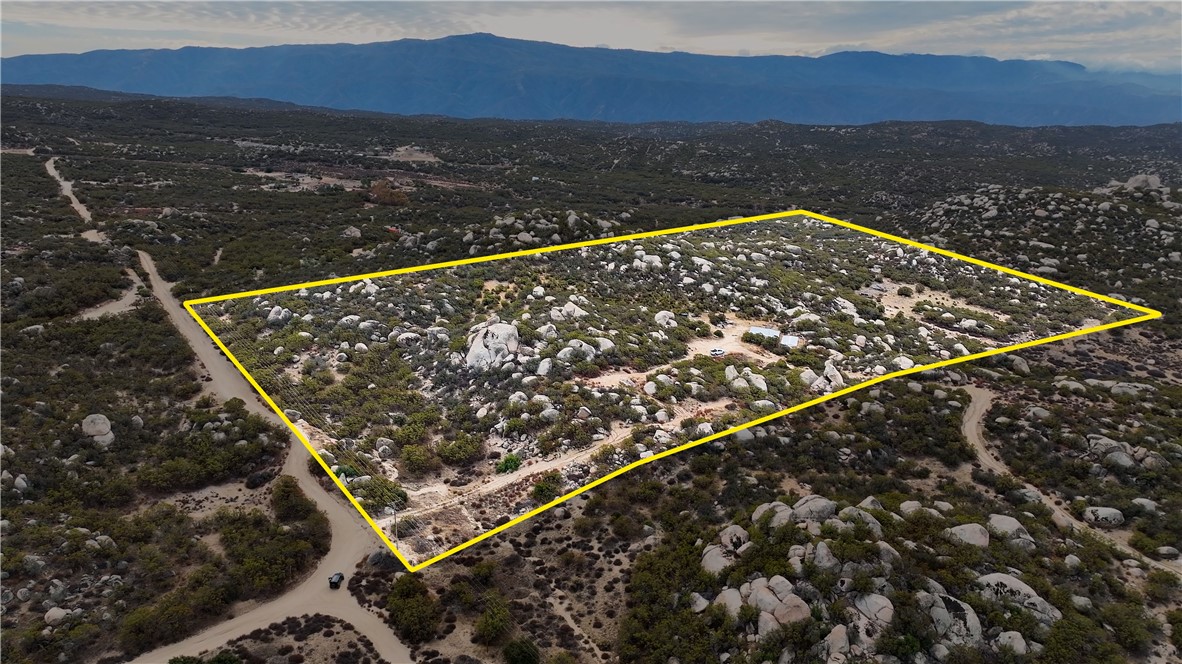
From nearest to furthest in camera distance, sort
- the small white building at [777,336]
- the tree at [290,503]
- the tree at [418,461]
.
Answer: the tree at [418,461] < the small white building at [777,336] < the tree at [290,503]

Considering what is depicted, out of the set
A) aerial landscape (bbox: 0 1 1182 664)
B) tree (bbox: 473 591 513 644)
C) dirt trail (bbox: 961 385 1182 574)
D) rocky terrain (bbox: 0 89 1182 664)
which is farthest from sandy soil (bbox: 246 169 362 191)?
dirt trail (bbox: 961 385 1182 574)

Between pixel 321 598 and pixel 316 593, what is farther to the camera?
pixel 316 593

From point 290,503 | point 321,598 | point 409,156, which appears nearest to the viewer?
point 321,598

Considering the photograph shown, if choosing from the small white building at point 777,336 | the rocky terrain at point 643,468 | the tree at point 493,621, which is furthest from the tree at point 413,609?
the small white building at point 777,336

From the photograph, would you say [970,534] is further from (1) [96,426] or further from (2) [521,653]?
(1) [96,426]

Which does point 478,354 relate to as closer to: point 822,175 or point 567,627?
point 567,627

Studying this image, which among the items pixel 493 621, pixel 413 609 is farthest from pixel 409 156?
pixel 493 621

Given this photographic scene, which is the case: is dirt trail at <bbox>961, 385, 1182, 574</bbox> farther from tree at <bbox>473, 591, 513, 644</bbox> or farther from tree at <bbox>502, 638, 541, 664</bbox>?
tree at <bbox>473, 591, 513, 644</bbox>

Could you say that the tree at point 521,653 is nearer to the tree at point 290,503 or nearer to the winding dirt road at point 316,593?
the winding dirt road at point 316,593
